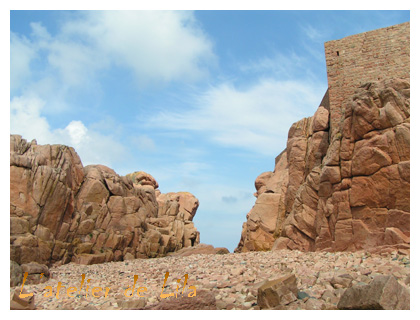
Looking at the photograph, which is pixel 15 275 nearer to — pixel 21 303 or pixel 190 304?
pixel 21 303

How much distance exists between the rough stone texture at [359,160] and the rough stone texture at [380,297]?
675cm

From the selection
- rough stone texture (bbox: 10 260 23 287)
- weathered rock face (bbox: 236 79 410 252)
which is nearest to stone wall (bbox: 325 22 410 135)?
weathered rock face (bbox: 236 79 410 252)

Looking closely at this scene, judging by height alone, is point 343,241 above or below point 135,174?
below

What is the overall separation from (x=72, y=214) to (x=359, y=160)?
17082 mm

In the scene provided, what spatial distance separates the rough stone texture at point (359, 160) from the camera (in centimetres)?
1465

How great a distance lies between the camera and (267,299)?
815cm

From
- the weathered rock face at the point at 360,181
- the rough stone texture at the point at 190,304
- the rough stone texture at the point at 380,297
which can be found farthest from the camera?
the weathered rock face at the point at 360,181

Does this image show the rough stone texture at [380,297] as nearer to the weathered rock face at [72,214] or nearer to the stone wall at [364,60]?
the stone wall at [364,60]

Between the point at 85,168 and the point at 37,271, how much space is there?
11178mm

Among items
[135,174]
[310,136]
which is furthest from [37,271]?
[135,174]

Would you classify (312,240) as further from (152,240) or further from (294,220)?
(152,240)

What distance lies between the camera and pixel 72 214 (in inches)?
914

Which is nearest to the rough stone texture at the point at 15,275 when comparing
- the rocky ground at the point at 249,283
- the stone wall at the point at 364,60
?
the rocky ground at the point at 249,283

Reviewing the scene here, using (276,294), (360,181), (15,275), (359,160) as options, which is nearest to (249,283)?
(276,294)
